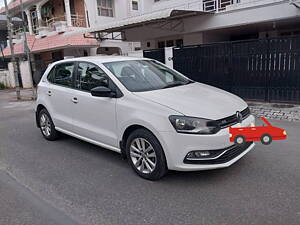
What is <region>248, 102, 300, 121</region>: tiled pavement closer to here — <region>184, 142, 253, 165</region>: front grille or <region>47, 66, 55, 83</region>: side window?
<region>184, 142, 253, 165</region>: front grille

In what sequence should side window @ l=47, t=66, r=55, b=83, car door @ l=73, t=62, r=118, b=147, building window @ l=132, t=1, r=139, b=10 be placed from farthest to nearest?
building window @ l=132, t=1, r=139, b=10 < side window @ l=47, t=66, r=55, b=83 < car door @ l=73, t=62, r=118, b=147

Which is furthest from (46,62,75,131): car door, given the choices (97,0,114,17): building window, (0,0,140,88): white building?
(97,0,114,17): building window

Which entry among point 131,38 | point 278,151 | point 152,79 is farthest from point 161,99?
point 131,38

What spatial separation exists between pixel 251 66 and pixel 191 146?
5.86 metres

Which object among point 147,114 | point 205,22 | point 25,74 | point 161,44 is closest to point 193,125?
point 147,114

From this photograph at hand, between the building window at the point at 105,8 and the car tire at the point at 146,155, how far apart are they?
18.0 m

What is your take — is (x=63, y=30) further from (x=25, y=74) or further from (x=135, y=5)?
(x=135, y=5)

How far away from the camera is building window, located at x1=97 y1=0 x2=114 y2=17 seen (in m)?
19.7

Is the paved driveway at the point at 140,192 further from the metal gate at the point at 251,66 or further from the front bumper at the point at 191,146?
the metal gate at the point at 251,66

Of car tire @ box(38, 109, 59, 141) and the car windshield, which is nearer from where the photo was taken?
the car windshield

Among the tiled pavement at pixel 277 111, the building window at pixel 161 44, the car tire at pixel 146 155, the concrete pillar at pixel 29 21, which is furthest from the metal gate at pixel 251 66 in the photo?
the concrete pillar at pixel 29 21

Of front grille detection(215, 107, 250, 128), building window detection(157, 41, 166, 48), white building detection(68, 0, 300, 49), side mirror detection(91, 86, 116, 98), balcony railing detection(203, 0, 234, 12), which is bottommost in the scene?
front grille detection(215, 107, 250, 128)

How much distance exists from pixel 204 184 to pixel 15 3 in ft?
86.1

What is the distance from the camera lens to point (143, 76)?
14.3ft
